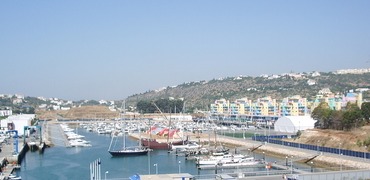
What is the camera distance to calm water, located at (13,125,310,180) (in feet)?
89.9

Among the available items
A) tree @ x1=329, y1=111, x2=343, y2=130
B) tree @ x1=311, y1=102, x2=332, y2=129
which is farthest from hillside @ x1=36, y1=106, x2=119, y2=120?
tree @ x1=329, y1=111, x2=343, y2=130

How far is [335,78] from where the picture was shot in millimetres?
117688

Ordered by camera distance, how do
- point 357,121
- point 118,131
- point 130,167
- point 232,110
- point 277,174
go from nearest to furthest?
point 277,174, point 130,167, point 357,121, point 118,131, point 232,110

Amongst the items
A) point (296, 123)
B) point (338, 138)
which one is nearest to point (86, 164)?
point (338, 138)

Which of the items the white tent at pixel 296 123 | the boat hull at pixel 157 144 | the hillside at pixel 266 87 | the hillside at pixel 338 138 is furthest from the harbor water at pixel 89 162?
the hillside at pixel 266 87

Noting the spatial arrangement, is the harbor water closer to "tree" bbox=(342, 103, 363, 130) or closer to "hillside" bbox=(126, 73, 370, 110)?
"tree" bbox=(342, 103, 363, 130)

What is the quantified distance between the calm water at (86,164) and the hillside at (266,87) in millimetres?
46077

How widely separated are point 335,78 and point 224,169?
95459 millimetres

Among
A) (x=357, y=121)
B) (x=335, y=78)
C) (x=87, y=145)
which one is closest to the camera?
(x=357, y=121)

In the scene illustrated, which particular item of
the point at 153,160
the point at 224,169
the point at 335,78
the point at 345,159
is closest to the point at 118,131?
the point at 153,160

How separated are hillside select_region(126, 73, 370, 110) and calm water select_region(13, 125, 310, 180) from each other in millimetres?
46077

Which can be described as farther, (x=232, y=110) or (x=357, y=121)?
(x=232, y=110)

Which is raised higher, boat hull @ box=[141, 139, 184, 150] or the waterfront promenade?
boat hull @ box=[141, 139, 184, 150]

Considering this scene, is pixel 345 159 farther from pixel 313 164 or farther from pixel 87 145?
pixel 87 145
